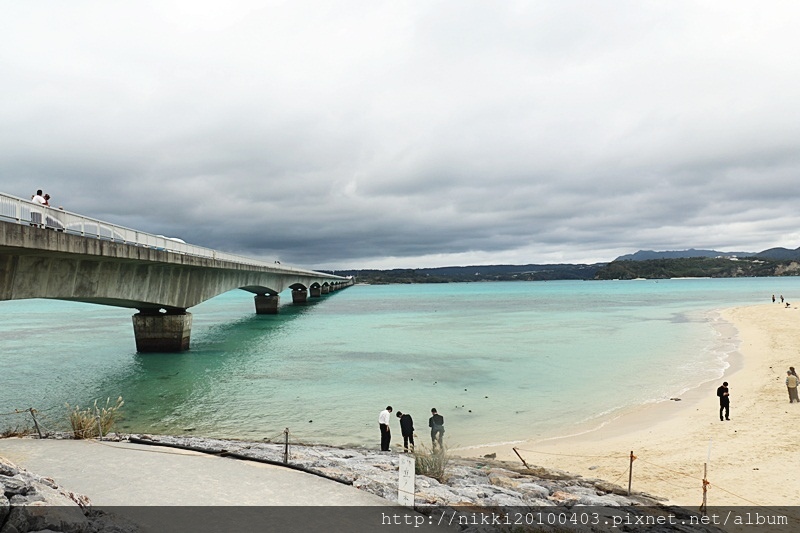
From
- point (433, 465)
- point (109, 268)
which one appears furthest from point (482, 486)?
point (109, 268)

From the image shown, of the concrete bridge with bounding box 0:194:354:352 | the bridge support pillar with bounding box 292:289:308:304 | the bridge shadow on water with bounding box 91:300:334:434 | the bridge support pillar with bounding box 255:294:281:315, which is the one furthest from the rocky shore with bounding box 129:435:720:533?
the bridge support pillar with bounding box 292:289:308:304

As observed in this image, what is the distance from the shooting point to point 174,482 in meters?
9.07

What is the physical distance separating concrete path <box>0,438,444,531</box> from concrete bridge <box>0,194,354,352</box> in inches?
283

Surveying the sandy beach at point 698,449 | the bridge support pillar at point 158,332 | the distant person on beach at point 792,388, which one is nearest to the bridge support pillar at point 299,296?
the bridge support pillar at point 158,332

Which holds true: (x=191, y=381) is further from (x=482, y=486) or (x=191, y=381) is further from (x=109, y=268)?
(x=482, y=486)

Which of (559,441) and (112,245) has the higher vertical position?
(112,245)

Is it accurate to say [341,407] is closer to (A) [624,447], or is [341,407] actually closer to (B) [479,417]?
(B) [479,417]

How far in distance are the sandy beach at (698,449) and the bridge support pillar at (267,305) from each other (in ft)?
209

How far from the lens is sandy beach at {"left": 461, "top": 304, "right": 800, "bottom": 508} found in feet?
36.2

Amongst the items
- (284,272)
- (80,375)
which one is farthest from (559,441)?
(284,272)

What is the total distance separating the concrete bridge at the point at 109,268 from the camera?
15.9 m

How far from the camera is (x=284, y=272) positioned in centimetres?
6800

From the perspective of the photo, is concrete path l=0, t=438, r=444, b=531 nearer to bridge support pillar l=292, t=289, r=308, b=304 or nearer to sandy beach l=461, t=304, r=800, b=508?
sandy beach l=461, t=304, r=800, b=508

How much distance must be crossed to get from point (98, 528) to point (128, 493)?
98.1 inches
